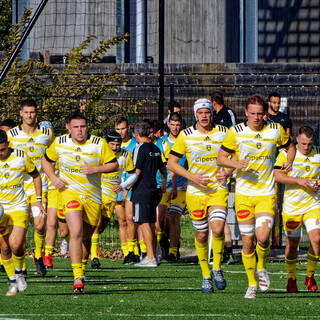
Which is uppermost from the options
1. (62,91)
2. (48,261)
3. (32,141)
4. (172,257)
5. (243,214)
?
(62,91)

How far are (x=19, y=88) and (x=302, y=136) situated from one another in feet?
30.8

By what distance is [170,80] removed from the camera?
75.3 feet

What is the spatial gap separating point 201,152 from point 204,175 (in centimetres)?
28

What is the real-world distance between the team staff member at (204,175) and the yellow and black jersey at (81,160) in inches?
34.1

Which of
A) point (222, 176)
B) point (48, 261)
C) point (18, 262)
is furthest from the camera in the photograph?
point (48, 261)

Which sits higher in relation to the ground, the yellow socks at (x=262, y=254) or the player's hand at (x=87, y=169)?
the player's hand at (x=87, y=169)

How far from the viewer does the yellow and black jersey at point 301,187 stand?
12375 mm

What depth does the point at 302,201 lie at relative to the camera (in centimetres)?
1238

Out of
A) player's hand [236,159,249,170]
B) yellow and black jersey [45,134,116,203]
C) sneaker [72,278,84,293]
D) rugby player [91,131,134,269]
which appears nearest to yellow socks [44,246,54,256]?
rugby player [91,131,134,269]

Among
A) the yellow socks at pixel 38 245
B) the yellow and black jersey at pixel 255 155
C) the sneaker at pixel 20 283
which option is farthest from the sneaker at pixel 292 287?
the yellow socks at pixel 38 245

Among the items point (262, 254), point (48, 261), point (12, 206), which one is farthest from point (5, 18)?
point (262, 254)

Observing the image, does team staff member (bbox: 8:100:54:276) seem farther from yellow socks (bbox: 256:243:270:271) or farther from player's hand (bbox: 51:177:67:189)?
yellow socks (bbox: 256:243:270:271)

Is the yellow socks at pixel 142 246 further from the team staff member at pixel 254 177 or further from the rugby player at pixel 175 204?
the team staff member at pixel 254 177

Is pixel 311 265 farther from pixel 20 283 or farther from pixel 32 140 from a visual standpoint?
pixel 32 140
